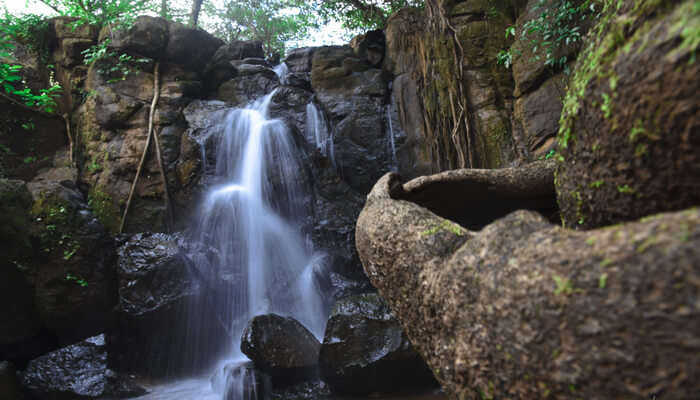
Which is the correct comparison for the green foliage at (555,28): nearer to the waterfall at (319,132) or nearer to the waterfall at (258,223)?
the waterfall at (319,132)

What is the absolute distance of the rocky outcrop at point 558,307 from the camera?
708mm

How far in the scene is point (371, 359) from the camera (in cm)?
380

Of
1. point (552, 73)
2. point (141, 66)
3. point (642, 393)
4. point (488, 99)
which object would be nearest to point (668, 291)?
point (642, 393)

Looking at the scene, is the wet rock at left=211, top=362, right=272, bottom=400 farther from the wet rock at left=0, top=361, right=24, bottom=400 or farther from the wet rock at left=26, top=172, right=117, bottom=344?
the wet rock at left=26, top=172, right=117, bottom=344

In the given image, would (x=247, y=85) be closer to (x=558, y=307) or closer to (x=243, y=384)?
(x=243, y=384)

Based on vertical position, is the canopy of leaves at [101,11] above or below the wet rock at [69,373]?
above

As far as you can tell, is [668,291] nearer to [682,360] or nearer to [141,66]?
[682,360]

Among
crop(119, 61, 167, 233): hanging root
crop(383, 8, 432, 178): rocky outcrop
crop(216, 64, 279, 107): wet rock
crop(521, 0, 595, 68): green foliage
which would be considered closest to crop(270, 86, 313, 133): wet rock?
crop(216, 64, 279, 107): wet rock

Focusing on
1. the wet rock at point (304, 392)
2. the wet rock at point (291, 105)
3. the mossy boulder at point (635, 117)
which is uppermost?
the wet rock at point (291, 105)

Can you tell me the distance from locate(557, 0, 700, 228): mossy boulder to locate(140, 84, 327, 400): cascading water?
12.8ft

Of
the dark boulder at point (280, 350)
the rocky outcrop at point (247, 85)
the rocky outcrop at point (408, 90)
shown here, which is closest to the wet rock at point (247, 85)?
the rocky outcrop at point (247, 85)

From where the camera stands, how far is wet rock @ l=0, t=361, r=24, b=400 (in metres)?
3.52

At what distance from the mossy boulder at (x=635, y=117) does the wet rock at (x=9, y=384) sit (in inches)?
194

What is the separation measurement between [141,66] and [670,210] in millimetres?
8614
